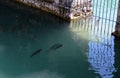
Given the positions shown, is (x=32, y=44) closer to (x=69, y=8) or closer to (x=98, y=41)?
(x=98, y=41)

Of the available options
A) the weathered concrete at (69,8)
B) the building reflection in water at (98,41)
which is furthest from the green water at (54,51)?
the weathered concrete at (69,8)

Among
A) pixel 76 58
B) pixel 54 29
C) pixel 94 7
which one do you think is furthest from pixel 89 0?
pixel 76 58

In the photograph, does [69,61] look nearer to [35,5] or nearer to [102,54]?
[102,54]

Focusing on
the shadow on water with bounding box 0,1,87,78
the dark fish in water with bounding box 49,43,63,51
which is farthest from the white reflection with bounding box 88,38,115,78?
the dark fish in water with bounding box 49,43,63,51

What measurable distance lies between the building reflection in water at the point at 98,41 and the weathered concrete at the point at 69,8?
0.20 meters

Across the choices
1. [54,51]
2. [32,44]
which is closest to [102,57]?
[54,51]

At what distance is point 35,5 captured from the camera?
349 inches

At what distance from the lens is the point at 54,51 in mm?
6535

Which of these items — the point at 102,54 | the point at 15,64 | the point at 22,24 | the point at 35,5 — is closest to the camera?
the point at 15,64

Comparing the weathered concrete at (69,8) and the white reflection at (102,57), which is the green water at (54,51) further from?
the weathered concrete at (69,8)

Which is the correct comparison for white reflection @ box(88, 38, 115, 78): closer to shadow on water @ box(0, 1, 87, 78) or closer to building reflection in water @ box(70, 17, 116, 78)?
building reflection in water @ box(70, 17, 116, 78)

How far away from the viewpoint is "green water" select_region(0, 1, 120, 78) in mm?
5820

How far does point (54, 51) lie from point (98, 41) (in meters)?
1.06

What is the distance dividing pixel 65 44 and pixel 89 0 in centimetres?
190
